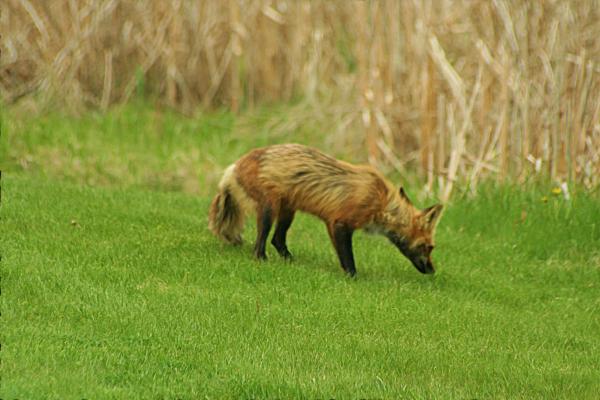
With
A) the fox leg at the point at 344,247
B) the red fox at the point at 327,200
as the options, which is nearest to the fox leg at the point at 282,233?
the red fox at the point at 327,200

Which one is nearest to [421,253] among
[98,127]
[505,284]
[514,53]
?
[505,284]

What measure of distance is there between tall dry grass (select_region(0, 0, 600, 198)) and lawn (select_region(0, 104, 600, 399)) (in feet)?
2.75

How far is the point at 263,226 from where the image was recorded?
28.8ft

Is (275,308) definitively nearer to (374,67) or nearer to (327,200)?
(327,200)

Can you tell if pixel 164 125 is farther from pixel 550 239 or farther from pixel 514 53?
pixel 550 239

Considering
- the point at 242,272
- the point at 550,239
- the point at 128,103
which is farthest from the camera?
the point at 128,103

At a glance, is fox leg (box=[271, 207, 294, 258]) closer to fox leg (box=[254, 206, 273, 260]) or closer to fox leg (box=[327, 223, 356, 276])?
fox leg (box=[254, 206, 273, 260])

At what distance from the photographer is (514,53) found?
459 inches

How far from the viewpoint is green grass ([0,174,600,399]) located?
6219 mm

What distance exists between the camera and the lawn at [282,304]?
20.5 feet

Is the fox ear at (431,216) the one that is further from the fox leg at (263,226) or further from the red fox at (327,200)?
the fox leg at (263,226)

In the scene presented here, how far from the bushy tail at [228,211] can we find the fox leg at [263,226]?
0.91ft

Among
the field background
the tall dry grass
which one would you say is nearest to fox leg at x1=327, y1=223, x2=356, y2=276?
the field background

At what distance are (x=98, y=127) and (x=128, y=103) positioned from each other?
3.89 ft
